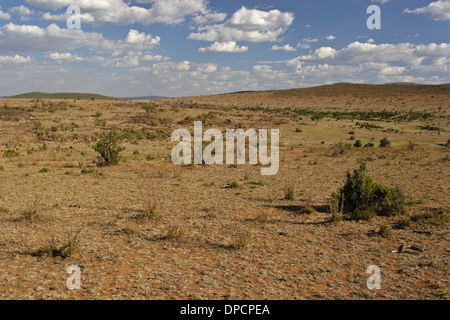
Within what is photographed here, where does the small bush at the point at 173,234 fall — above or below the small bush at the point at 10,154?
below

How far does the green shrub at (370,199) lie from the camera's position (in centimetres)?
1062

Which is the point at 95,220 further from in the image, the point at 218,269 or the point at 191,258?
the point at 218,269

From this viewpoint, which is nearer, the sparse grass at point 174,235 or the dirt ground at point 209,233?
the dirt ground at point 209,233

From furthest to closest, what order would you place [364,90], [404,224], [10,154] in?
[364,90] < [10,154] < [404,224]

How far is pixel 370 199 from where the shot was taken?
36.0 ft

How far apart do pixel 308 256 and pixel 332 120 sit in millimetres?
49443

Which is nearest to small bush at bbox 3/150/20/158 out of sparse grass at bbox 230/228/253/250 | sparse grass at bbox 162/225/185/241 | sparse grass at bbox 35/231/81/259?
sparse grass at bbox 35/231/81/259

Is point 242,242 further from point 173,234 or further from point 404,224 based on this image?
point 404,224

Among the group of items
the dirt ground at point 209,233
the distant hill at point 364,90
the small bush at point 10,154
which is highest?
the distant hill at point 364,90

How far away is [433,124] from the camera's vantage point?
48406 millimetres

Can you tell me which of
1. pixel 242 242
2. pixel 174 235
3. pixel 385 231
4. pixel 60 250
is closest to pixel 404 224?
pixel 385 231

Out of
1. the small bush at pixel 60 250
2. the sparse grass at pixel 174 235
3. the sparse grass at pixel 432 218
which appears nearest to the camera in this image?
the small bush at pixel 60 250

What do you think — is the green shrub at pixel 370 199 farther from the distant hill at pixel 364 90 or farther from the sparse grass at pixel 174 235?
the distant hill at pixel 364 90

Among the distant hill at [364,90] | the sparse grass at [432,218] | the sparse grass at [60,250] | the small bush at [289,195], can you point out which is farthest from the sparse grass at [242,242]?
the distant hill at [364,90]
